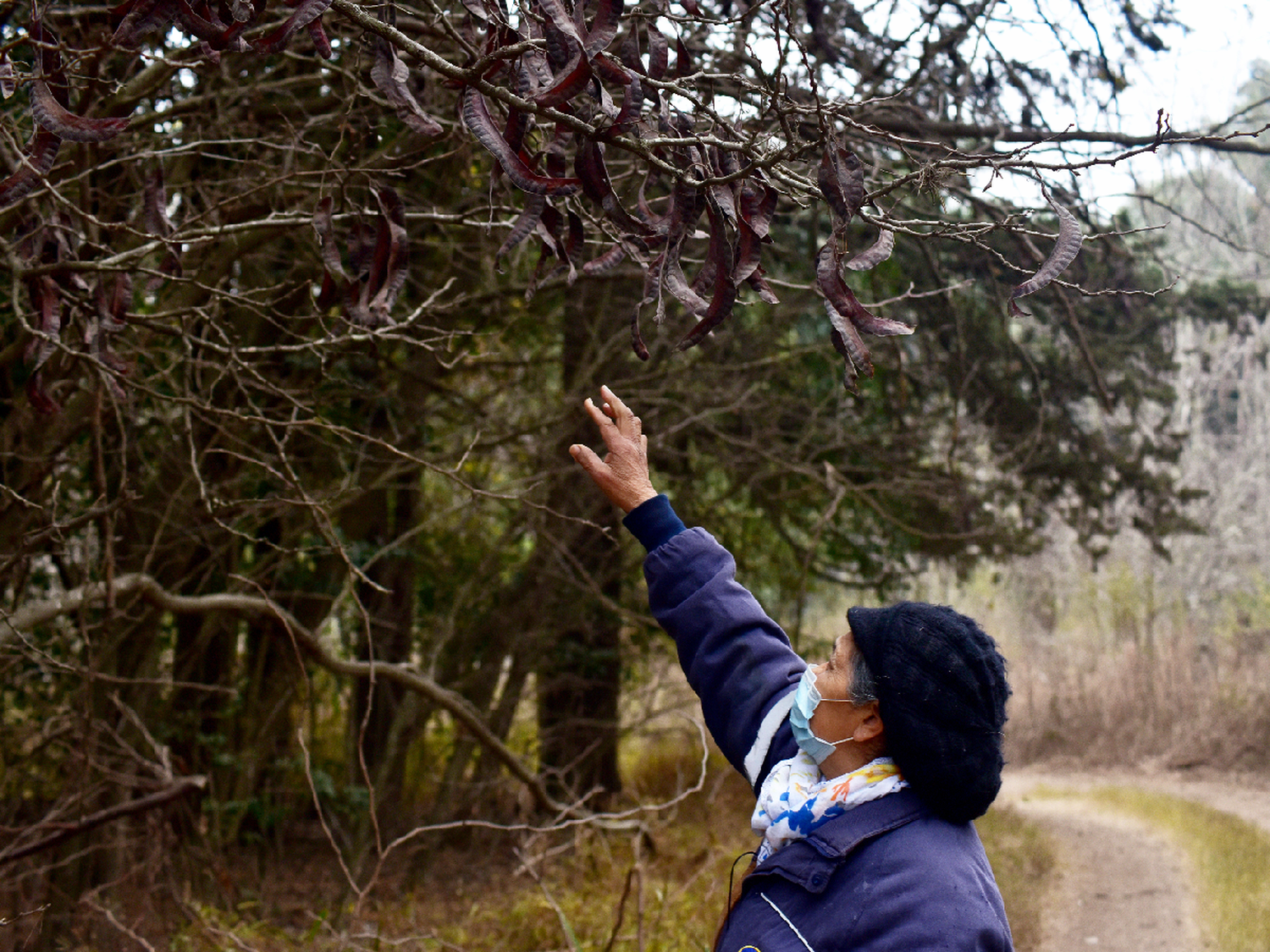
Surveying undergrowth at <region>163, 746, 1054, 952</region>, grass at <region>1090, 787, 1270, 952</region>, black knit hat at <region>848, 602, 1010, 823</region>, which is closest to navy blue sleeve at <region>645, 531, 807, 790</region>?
black knit hat at <region>848, 602, 1010, 823</region>

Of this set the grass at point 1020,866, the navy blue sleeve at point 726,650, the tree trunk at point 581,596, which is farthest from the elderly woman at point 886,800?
the tree trunk at point 581,596

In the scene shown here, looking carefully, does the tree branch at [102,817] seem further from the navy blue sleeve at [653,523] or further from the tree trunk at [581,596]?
the tree trunk at [581,596]

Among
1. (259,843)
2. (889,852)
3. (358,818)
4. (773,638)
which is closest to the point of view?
(889,852)

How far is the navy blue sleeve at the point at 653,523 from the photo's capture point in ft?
8.62

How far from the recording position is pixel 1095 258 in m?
8.26

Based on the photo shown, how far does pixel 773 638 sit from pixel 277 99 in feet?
A: 16.0

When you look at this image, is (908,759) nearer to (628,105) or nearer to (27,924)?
(628,105)

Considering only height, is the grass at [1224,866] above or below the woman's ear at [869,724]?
below

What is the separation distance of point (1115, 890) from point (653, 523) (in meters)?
6.91

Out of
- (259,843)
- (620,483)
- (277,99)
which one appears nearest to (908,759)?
(620,483)

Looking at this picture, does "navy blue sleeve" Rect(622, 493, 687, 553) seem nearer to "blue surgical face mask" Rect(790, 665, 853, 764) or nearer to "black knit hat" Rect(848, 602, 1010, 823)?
"blue surgical face mask" Rect(790, 665, 853, 764)

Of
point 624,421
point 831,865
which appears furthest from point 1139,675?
point 831,865

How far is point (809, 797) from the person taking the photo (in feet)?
6.96

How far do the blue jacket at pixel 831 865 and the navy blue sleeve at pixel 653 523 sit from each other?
0.64 ft
